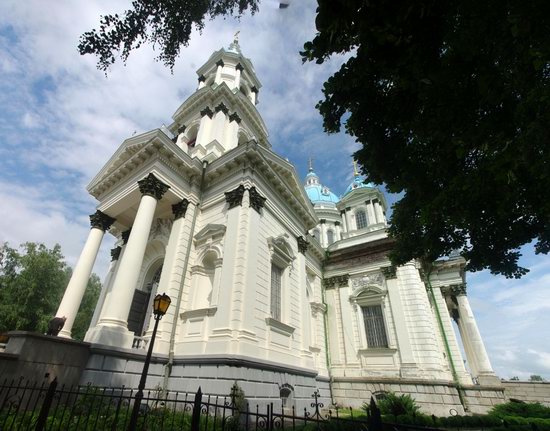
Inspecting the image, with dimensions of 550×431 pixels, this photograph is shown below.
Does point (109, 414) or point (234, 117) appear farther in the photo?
point (234, 117)

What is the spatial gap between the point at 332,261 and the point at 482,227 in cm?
1500

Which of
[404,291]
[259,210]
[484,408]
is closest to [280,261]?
[259,210]

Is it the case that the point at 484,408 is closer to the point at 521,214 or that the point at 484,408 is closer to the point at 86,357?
the point at 521,214

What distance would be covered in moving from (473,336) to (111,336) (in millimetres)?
24415

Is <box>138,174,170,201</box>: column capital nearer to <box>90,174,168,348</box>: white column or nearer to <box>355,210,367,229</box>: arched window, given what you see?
<box>90,174,168,348</box>: white column

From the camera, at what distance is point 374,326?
18.7m

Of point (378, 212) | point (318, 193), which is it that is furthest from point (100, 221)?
point (318, 193)

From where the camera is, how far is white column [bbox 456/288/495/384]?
20.4 m

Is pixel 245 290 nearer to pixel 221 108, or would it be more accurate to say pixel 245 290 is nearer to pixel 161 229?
pixel 161 229

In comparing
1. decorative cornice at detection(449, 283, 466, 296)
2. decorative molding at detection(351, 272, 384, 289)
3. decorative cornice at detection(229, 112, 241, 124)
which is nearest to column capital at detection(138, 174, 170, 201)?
decorative cornice at detection(229, 112, 241, 124)

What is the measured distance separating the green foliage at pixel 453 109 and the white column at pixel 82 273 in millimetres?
12131

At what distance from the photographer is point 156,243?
15.5m

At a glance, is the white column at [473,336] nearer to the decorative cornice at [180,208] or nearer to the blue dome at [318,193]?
the blue dome at [318,193]

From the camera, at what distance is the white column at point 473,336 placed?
20.4 meters
